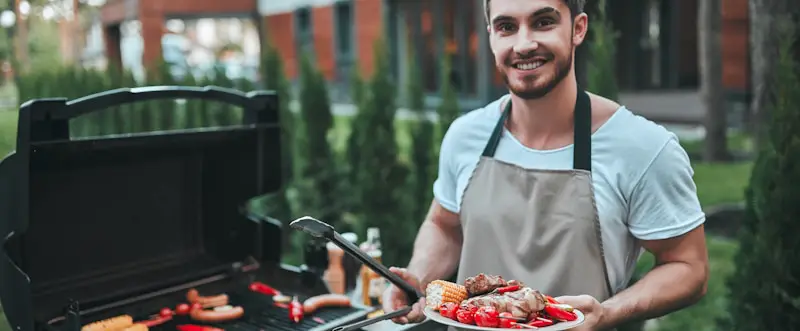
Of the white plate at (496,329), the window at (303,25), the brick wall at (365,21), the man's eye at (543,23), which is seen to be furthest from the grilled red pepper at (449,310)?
the window at (303,25)

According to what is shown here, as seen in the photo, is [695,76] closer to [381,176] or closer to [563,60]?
[381,176]

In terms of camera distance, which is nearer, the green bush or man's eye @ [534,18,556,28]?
man's eye @ [534,18,556,28]

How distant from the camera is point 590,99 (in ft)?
6.33

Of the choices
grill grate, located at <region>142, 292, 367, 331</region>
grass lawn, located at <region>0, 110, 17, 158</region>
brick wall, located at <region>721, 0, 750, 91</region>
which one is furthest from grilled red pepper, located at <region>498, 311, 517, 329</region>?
brick wall, located at <region>721, 0, 750, 91</region>

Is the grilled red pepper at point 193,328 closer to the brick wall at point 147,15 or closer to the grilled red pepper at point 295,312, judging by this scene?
the grilled red pepper at point 295,312

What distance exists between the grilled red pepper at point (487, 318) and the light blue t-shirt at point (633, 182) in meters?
0.39

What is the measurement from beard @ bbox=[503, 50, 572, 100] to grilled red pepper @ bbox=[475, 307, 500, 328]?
0.51m

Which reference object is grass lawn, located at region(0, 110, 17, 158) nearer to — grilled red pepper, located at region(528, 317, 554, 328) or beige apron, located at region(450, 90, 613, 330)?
beige apron, located at region(450, 90, 613, 330)

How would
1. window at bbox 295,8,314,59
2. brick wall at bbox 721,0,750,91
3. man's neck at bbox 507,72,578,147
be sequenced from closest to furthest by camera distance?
man's neck at bbox 507,72,578,147
brick wall at bbox 721,0,750,91
window at bbox 295,8,314,59

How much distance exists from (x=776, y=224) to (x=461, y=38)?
11.5 m

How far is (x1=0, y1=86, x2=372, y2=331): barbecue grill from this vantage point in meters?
2.10

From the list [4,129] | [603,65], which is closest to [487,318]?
[603,65]

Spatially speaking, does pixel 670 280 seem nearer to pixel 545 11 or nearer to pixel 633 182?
pixel 633 182

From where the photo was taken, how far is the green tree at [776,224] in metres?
2.66
